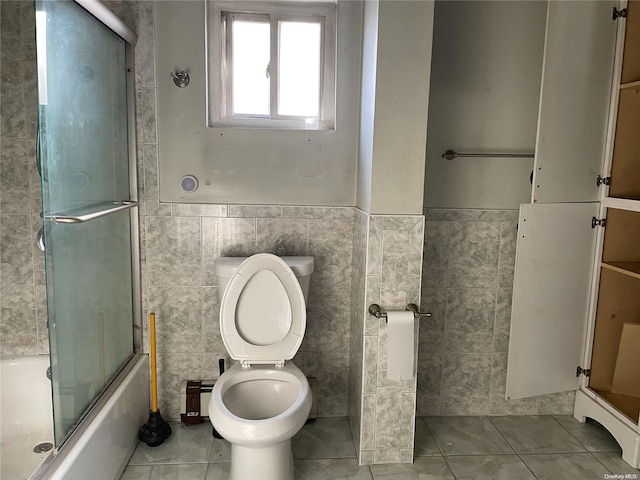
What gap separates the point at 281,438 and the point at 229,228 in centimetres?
102

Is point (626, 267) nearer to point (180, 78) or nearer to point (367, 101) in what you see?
point (367, 101)

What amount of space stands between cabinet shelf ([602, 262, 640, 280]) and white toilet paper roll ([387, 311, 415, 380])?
3.30 feet

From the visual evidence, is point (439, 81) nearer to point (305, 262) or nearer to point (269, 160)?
point (269, 160)

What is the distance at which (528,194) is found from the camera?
2.58 metres

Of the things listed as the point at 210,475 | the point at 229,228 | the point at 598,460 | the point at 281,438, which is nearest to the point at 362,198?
the point at 229,228

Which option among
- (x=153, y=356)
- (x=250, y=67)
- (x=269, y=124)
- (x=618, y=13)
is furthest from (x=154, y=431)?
(x=618, y=13)

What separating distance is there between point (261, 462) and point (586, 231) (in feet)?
5.85

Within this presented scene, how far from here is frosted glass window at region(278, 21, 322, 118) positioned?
8.21ft

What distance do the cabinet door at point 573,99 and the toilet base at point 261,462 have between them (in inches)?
60.3

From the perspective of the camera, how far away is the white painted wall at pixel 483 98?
95.7 inches

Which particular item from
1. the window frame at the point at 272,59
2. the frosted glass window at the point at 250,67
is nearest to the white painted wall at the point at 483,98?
the window frame at the point at 272,59

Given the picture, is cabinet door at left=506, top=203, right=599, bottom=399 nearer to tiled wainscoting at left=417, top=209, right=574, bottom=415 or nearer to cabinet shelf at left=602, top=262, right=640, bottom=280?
cabinet shelf at left=602, top=262, right=640, bottom=280

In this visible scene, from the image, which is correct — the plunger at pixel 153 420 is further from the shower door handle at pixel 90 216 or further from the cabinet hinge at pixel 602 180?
the cabinet hinge at pixel 602 180

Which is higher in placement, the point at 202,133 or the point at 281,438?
the point at 202,133
